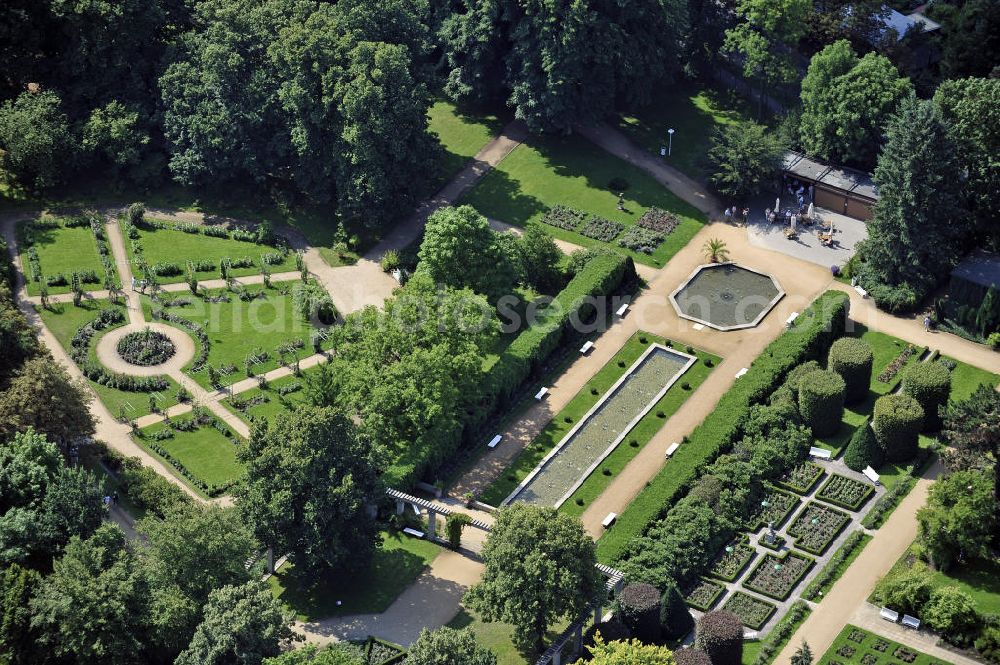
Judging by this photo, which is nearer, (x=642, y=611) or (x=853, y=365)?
(x=642, y=611)

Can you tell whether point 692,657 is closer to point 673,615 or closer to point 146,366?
point 673,615

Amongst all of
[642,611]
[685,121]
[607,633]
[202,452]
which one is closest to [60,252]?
[202,452]

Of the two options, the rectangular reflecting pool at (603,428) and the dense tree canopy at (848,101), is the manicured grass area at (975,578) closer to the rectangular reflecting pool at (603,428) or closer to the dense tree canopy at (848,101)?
the rectangular reflecting pool at (603,428)

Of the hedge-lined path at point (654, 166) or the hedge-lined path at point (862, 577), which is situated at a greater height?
the hedge-lined path at point (654, 166)

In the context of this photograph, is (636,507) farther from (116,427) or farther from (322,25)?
(322,25)

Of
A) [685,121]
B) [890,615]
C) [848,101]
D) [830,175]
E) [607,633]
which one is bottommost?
[607,633]

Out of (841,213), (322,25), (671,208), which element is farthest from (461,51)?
(841,213)

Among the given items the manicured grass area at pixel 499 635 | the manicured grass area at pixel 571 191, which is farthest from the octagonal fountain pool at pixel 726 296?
the manicured grass area at pixel 499 635

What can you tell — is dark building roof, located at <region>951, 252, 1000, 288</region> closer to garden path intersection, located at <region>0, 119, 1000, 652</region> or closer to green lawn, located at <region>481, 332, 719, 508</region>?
garden path intersection, located at <region>0, 119, 1000, 652</region>
